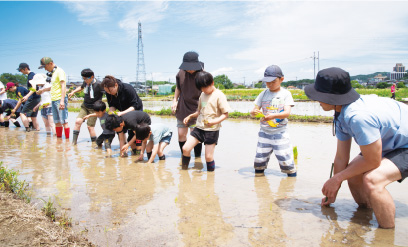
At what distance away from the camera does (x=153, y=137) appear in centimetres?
522

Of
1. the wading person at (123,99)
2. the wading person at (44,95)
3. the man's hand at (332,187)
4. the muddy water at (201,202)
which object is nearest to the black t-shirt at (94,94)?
the wading person at (123,99)

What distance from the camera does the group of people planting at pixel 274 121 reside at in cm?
258

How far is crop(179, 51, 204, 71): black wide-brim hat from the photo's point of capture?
16.2 feet

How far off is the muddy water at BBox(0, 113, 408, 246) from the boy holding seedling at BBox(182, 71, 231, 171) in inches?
16.8

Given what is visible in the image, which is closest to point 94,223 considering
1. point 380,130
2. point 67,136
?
point 380,130

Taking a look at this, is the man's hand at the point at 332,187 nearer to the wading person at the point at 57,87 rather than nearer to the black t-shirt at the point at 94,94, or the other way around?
the black t-shirt at the point at 94,94

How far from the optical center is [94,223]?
2.76 metres

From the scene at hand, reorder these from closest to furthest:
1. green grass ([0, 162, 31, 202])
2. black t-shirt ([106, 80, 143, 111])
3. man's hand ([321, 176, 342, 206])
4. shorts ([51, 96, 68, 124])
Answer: man's hand ([321, 176, 342, 206]) → green grass ([0, 162, 31, 202]) → black t-shirt ([106, 80, 143, 111]) → shorts ([51, 96, 68, 124])

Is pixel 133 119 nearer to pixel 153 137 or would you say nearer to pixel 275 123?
pixel 153 137

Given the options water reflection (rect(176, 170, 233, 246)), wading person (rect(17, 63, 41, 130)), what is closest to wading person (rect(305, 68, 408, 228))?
water reflection (rect(176, 170, 233, 246))

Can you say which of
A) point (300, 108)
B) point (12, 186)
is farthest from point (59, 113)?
point (300, 108)

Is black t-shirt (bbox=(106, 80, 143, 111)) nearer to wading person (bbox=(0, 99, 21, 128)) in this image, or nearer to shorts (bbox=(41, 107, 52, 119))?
shorts (bbox=(41, 107, 52, 119))

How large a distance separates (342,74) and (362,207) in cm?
142

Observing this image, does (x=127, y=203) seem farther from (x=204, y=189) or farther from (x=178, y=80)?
(x=178, y=80)
